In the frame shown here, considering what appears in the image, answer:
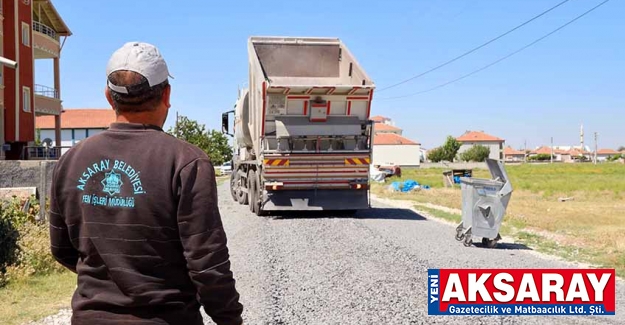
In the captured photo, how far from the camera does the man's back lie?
2395 mm

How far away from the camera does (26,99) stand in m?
28.1

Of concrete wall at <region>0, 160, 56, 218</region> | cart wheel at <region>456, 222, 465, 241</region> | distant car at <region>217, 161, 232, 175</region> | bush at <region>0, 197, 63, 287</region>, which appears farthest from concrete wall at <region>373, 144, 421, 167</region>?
bush at <region>0, 197, 63, 287</region>

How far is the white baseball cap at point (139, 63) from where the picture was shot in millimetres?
2572

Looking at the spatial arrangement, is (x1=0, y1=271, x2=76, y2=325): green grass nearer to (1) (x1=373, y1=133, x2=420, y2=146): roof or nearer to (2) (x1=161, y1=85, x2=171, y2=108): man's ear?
(2) (x1=161, y1=85, x2=171, y2=108): man's ear

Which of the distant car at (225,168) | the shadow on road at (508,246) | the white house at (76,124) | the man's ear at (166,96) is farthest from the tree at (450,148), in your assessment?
the man's ear at (166,96)

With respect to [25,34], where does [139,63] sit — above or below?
below

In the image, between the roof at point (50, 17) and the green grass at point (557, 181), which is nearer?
the roof at point (50, 17)

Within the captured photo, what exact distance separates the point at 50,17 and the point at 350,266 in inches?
1159

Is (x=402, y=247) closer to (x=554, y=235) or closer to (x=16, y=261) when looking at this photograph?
(x=554, y=235)

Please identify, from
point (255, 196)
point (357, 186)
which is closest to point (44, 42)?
point (255, 196)

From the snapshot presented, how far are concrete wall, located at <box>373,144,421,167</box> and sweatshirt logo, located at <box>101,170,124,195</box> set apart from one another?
109324 mm

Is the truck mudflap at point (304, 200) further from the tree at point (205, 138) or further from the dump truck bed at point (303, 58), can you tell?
the tree at point (205, 138)

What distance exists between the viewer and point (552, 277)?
7.52 m

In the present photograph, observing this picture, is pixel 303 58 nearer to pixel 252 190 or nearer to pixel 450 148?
pixel 252 190
